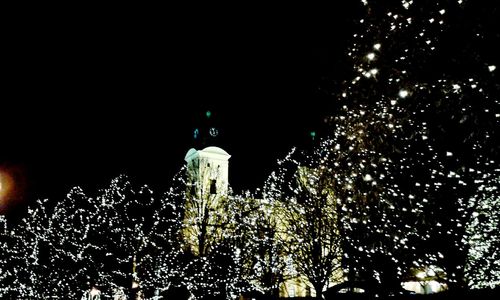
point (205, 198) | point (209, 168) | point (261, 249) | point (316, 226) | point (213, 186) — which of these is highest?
point (209, 168)

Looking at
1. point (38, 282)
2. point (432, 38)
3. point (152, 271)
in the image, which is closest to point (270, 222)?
point (152, 271)

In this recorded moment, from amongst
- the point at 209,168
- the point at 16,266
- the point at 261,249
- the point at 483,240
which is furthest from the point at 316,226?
the point at 16,266

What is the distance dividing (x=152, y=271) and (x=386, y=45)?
17532mm

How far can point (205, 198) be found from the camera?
→ 92.3ft

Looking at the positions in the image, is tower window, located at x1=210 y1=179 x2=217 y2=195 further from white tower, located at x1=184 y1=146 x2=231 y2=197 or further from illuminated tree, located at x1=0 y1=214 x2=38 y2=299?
illuminated tree, located at x1=0 y1=214 x2=38 y2=299

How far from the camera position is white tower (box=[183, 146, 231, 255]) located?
85.9 ft

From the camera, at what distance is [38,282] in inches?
744

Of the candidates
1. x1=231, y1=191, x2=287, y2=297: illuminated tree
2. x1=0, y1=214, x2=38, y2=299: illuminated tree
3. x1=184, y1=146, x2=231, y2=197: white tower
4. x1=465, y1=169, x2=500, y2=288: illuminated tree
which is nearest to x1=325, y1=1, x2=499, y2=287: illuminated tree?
x1=465, y1=169, x2=500, y2=288: illuminated tree

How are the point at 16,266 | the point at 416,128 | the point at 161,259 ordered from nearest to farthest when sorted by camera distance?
the point at 416,128 < the point at 16,266 < the point at 161,259

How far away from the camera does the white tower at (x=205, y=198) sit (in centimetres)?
2619

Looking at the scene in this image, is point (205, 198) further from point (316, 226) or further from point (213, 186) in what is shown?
point (316, 226)

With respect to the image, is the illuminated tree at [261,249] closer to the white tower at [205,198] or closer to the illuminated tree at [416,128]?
the white tower at [205,198]

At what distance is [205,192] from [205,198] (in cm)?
88

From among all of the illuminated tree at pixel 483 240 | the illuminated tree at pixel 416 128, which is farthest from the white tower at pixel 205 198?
the illuminated tree at pixel 483 240
